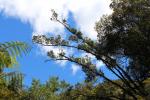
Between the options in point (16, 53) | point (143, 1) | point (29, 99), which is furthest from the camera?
point (29, 99)

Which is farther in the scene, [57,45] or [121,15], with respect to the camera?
[57,45]

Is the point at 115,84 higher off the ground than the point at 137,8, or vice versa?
the point at 137,8

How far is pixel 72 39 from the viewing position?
33.5m

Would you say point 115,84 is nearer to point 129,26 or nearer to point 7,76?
point 129,26

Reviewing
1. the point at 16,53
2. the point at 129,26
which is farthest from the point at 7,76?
the point at 129,26

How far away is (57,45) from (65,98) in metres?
3.86

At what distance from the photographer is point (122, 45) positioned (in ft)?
98.4

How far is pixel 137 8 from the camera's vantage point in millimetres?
30031

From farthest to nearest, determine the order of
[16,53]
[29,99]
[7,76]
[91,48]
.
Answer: [29,99]
[91,48]
[7,76]
[16,53]

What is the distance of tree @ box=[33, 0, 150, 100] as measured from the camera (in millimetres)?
29094

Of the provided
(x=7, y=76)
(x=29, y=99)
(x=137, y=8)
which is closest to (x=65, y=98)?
(x=137, y=8)

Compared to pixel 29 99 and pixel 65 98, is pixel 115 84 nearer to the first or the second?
pixel 65 98

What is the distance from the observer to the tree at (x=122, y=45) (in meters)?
29.1

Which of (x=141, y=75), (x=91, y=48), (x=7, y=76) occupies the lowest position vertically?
(x=7, y=76)
